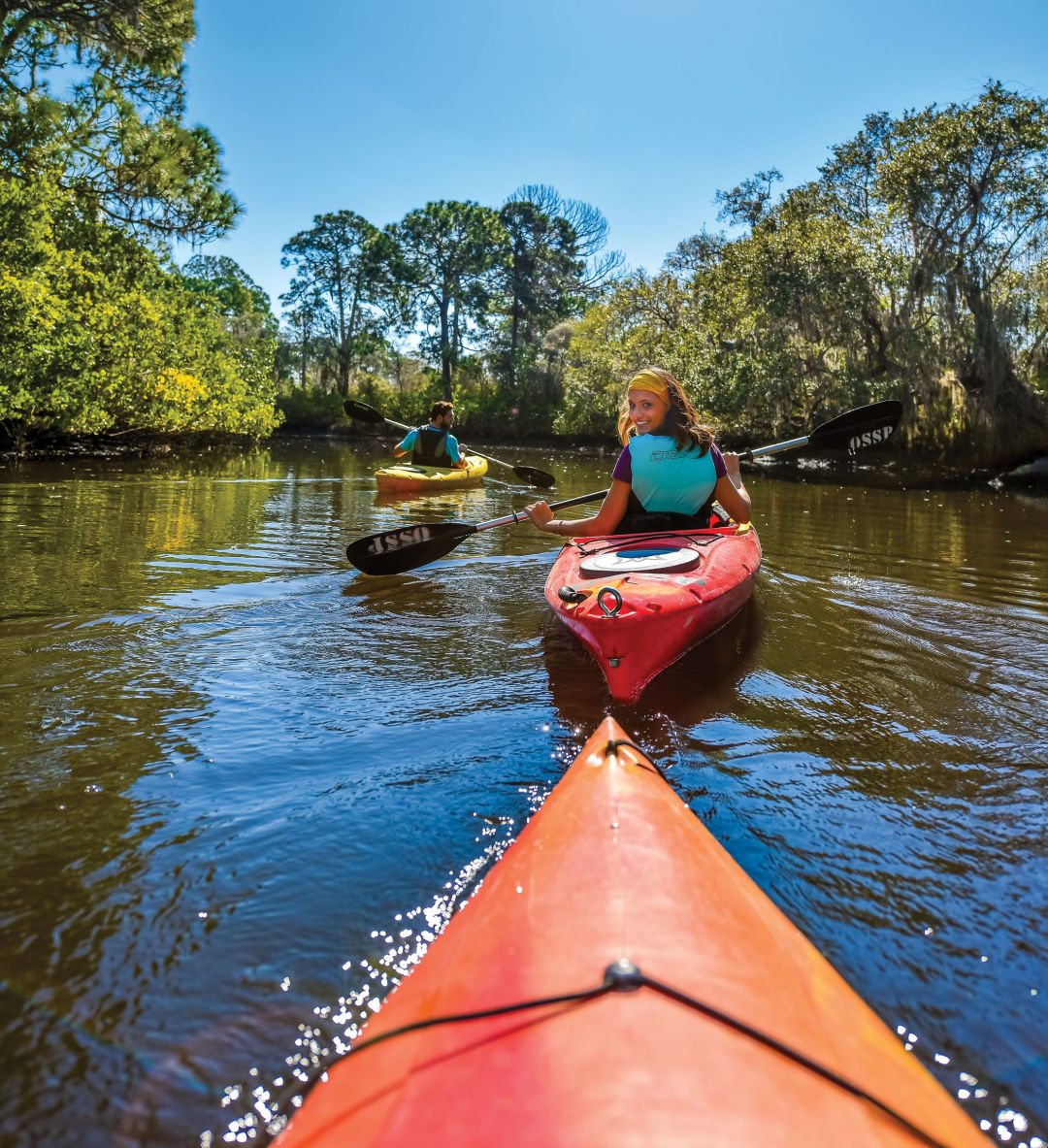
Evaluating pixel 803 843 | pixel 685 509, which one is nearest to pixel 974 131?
pixel 685 509

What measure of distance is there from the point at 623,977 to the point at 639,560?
2.84 meters

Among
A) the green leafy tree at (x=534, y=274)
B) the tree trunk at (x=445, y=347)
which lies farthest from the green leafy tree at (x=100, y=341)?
the green leafy tree at (x=534, y=274)

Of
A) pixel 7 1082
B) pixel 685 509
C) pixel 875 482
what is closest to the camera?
pixel 7 1082

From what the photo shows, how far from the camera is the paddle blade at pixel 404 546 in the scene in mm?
5559

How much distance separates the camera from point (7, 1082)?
1383 millimetres

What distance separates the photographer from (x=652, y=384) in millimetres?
4141

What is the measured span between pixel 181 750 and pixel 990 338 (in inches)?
721

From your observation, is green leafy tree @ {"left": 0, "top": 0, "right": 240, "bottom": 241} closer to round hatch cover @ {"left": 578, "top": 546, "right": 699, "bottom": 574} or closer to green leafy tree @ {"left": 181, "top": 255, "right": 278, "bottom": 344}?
round hatch cover @ {"left": 578, "top": 546, "right": 699, "bottom": 574}

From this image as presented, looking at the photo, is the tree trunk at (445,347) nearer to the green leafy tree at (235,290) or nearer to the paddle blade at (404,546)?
the green leafy tree at (235,290)

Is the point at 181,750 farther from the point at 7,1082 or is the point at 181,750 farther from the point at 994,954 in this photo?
the point at 994,954

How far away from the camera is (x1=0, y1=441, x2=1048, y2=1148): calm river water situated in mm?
1540

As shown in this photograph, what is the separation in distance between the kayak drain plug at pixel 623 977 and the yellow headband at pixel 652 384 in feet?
11.0

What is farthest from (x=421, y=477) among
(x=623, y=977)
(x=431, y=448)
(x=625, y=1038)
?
(x=625, y=1038)

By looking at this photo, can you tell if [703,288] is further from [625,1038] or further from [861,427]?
[625,1038]
